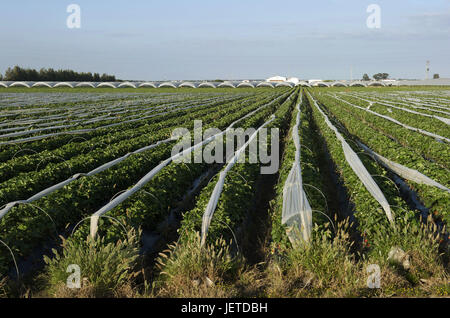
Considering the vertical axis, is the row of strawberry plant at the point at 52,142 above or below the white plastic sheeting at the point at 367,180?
above

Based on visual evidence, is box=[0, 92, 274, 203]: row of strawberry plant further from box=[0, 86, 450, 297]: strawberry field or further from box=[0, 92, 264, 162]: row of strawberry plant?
box=[0, 92, 264, 162]: row of strawberry plant

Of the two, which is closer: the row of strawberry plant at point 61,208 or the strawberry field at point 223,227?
the strawberry field at point 223,227

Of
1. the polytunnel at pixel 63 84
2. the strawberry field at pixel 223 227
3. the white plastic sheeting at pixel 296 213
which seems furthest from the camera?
the polytunnel at pixel 63 84

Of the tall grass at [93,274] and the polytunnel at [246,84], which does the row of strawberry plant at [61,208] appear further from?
the polytunnel at [246,84]

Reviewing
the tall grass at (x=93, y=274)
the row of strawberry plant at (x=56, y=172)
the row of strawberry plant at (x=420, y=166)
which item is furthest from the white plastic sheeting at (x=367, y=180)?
the row of strawberry plant at (x=56, y=172)

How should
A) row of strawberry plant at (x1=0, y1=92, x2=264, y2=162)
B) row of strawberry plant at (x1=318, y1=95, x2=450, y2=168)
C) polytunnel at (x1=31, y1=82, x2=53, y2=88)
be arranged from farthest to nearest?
1. polytunnel at (x1=31, y1=82, x2=53, y2=88)
2. row of strawberry plant at (x1=0, y1=92, x2=264, y2=162)
3. row of strawberry plant at (x1=318, y1=95, x2=450, y2=168)

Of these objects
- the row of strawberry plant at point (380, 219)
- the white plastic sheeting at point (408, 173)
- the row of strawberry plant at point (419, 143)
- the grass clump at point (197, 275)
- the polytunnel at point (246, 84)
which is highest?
the polytunnel at point (246, 84)

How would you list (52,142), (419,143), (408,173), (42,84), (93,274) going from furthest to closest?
1. (42,84)
2. (52,142)
3. (419,143)
4. (408,173)
5. (93,274)

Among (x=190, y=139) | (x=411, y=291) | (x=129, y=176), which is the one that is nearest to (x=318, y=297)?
(x=411, y=291)

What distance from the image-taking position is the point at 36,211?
619 centimetres

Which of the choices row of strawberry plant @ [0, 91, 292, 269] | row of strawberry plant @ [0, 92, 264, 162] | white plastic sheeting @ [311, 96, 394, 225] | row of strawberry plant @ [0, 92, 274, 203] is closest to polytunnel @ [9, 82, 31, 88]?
row of strawberry plant @ [0, 92, 264, 162]

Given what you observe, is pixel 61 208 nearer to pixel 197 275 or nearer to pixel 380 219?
pixel 197 275

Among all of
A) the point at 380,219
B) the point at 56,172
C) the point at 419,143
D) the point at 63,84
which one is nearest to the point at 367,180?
the point at 380,219
